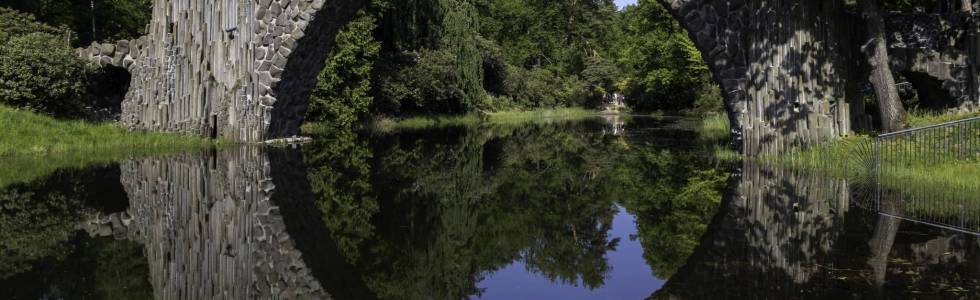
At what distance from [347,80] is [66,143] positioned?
15.2 m

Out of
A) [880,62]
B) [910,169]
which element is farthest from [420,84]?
[910,169]

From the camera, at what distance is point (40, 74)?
18.7m

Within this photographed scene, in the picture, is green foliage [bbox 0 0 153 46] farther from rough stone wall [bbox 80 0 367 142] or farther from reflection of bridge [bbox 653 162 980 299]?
reflection of bridge [bbox 653 162 980 299]

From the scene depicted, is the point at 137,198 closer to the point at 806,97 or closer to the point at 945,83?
the point at 806,97

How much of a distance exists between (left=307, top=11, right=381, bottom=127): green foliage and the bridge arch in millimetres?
9016

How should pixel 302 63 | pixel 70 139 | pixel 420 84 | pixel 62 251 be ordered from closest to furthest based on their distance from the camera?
pixel 62 251 < pixel 70 139 < pixel 302 63 < pixel 420 84

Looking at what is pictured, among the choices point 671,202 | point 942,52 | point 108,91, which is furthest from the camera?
point 108,91

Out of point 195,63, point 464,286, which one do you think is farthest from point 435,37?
point 464,286

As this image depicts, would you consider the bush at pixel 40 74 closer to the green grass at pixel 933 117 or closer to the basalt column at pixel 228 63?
the basalt column at pixel 228 63

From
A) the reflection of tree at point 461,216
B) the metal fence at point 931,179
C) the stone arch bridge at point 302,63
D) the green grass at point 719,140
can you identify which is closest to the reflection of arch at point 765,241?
the metal fence at point 931,179

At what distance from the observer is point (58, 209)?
8.92 metres

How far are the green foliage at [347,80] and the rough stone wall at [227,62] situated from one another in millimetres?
9219

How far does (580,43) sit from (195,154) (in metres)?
50.3

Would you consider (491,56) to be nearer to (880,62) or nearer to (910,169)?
(880,62)
